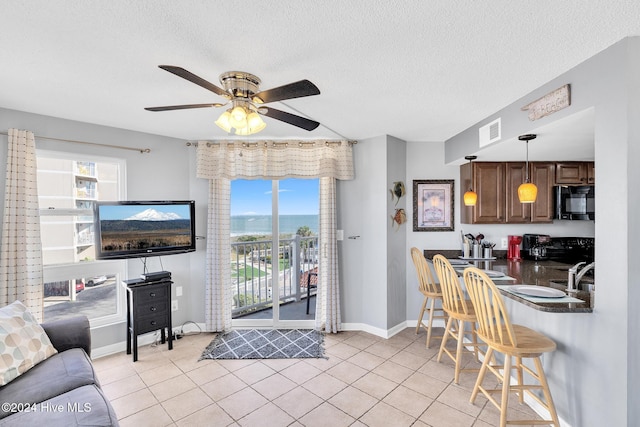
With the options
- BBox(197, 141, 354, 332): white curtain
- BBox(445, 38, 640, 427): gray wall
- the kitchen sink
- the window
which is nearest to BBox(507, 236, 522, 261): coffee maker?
the kitchen sink

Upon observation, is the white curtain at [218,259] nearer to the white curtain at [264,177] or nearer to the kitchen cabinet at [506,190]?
the white curtain at [264,177]

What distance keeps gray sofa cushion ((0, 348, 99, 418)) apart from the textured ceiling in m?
1.91

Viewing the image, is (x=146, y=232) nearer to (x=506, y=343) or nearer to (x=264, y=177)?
(x=264, y=177)

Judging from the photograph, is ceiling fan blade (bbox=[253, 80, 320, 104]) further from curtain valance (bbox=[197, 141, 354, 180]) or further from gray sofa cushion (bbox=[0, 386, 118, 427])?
gray sofa cushion (bbox=[0, 386, 118, 427])

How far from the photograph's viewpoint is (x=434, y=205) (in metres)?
3.73

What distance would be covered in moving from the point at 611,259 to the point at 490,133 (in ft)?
4.91

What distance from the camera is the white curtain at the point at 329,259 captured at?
3.47 metres

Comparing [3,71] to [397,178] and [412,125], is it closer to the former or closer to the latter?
[412,125]

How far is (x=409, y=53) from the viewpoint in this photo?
167 cm

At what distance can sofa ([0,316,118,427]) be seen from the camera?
1382mm

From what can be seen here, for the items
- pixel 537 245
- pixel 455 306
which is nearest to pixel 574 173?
pixel 537 245

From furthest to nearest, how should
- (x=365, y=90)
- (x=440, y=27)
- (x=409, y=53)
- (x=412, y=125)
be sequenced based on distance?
(x=412, y=125), (x=365, y=90), (x=409, y=53), (x=440, y=27)

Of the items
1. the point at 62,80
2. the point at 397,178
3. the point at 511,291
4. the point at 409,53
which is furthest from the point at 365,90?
the point at 62,80

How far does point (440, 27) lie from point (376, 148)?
2.05 m
